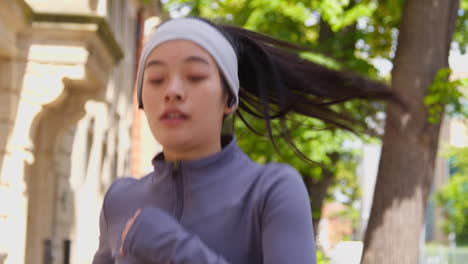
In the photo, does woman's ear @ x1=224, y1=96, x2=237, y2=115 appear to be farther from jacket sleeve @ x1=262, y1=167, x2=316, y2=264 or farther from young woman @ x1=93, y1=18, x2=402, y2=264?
jacket sleeve @ x1=262, y1=167, x2=316, y2=264

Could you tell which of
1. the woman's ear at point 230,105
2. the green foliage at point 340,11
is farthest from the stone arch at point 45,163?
the woman's ear at point 230,105

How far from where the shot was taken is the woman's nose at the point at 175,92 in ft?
6.79

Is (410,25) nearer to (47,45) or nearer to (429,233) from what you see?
(47,45)

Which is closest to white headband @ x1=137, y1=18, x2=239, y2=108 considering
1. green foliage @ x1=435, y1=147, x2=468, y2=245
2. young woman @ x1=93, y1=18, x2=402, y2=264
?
young woman @ x1=93, y1=18, x2=402, y2=264

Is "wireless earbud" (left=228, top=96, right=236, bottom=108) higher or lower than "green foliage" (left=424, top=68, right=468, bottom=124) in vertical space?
lower

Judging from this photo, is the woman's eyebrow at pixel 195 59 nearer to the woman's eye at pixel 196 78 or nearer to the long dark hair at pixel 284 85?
the woman's eye at pixel 196 78

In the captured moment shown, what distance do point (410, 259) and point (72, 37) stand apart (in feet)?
13.4

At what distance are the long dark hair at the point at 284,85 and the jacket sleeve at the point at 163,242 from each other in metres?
0.59

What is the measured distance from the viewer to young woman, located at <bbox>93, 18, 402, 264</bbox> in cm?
198

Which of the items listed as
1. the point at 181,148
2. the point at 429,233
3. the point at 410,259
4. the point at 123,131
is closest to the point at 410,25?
the point at 410,259

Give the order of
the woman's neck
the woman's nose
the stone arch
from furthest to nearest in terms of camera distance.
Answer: the stone arch
the woman's neck
the woman's nose

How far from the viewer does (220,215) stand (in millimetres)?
2066

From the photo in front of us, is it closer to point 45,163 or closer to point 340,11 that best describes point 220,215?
point 340,11

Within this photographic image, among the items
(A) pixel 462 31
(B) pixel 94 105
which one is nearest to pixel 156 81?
(A) pixel 462 31
